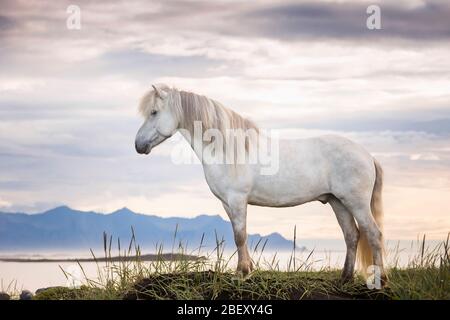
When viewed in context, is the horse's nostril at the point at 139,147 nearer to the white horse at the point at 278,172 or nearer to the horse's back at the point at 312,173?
the white horse at the point at 278,172

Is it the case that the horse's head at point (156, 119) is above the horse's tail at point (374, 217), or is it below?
above

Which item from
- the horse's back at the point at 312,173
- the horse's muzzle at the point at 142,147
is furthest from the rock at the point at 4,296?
the horse's back at the point at 312,173

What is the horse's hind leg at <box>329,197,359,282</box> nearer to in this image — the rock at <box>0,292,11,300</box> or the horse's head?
the horse's head

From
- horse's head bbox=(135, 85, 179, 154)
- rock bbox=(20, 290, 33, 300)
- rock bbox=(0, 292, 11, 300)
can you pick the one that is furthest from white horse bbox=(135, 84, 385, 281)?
rock bbox=(0, 292, 11, 300)

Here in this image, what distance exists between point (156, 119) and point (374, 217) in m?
2.94

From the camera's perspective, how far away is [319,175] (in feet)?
24.0

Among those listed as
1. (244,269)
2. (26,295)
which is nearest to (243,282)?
(244,269)

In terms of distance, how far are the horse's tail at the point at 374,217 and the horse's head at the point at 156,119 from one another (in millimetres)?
2599

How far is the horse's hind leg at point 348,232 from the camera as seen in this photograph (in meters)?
7.59

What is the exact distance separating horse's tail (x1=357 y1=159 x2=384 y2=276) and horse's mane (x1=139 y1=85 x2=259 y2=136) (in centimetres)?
195

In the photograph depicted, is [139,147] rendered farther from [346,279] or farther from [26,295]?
[346,279]

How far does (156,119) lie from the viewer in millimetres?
7203

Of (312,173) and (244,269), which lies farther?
(312,173)

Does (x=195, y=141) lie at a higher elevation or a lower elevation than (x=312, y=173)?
higher
